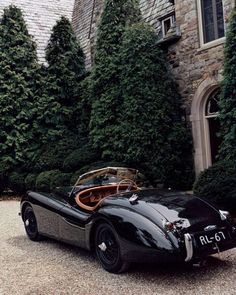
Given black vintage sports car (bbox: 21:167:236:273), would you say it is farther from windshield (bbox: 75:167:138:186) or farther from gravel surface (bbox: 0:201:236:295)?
gravel surface (bbox: 0:201:236:295)

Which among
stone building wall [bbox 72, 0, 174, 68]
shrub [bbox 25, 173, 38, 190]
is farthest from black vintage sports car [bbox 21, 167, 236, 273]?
stone building wall [bbox 72, 0, 174, 68]

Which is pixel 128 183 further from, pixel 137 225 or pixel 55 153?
pixel 55 153

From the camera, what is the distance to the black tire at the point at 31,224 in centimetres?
630

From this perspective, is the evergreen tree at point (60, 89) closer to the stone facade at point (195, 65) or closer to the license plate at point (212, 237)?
the stone facade at point (195, 65)

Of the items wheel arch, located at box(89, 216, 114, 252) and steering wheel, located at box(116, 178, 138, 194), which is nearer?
wheel arch, located at box(89, 216, 114, 252)

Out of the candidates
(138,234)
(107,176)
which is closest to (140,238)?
(138,234)

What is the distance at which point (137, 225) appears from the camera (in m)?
4.27

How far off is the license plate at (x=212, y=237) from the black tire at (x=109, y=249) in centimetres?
87

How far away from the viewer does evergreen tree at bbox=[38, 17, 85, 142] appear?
1439 cm

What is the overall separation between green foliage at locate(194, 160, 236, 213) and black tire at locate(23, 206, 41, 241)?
9.36 feet

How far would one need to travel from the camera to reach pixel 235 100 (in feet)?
29.0

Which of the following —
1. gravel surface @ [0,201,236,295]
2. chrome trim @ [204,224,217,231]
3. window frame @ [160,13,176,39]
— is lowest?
gravel surface @ [0,201,236,295]

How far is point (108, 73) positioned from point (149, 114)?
2214 mm

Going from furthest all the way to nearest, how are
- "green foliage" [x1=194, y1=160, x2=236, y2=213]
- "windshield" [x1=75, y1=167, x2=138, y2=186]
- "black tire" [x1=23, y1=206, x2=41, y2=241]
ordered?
1. "green foliage" [x1=194, y1=160, x2=236, y2=213]
2. "black tire" [x1=23, y1=206, x2=41, y2=241]
3. "windshield" [x1=75, y1=167, x2=138, y2=186]
